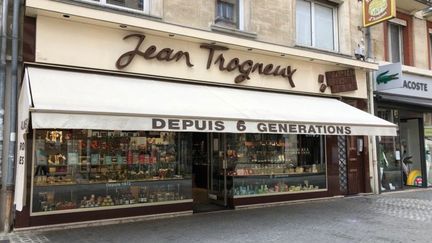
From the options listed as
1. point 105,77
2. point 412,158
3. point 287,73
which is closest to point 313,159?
point 287,73

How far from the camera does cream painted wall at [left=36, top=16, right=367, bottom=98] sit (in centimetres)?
784

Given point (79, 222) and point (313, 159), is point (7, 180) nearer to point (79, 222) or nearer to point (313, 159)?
point (79, 222)

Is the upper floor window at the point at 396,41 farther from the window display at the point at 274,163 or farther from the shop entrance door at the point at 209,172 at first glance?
the shop entrance door at the point at 209,172

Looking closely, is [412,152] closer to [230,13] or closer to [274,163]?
[274,163]

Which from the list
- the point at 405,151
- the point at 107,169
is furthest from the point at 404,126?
the point at 107,169

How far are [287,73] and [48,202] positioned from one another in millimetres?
6338

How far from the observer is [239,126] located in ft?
26.0

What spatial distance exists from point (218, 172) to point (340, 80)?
424cm

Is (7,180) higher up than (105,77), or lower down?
lower down

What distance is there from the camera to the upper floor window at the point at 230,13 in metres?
10.6

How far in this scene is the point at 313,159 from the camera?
1219 cm

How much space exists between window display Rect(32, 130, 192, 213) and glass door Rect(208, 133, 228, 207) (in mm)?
1201

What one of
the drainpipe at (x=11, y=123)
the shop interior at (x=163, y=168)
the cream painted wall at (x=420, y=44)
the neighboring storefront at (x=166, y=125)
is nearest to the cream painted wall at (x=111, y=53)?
the neighboring storefront at (x=166, y=125)

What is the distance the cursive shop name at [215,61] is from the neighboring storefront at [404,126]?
12.1 feet
